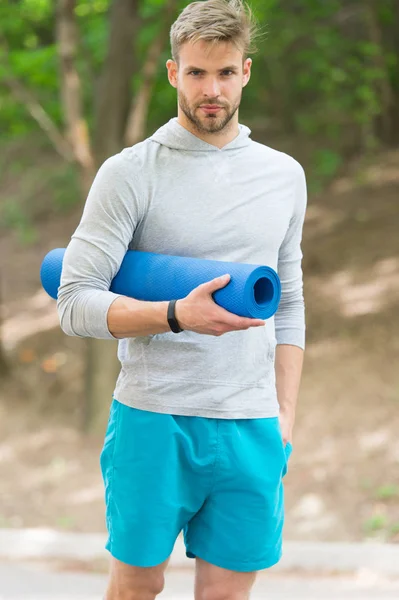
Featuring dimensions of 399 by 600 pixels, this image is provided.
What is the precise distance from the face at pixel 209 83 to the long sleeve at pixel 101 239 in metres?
0.21

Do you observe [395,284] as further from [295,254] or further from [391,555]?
[295,254]

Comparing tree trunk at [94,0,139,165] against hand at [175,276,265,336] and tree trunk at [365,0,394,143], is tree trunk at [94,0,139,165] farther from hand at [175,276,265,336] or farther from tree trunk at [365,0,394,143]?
hand at [175,276,265,336]

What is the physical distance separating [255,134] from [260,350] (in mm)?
8130

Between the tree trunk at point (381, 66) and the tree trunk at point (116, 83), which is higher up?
the tree trunk at point (381, 66)

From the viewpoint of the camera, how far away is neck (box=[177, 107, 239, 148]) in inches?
76.5

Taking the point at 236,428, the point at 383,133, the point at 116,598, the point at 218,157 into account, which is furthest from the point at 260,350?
the point at 383,133

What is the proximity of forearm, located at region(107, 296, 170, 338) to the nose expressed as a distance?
51cm

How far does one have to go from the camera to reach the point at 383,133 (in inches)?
358

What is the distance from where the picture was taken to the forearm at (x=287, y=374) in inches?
85.7

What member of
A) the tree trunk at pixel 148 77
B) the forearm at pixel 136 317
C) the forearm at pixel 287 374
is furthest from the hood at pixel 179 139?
the tree trunk at pixel 148 77

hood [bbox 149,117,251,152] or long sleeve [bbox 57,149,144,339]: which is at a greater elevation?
hood [bbox 149,117,251,152]

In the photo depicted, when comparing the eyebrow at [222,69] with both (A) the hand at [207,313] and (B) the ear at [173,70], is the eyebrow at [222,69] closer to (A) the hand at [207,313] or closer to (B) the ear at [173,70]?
(B) the ear at [173,70]

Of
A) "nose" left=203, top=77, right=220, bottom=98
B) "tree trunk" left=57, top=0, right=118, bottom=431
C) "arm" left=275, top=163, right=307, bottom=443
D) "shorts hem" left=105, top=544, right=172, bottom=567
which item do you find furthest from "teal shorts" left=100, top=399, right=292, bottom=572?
"tree trunk" left=57, top=0, right=118, bottom=431

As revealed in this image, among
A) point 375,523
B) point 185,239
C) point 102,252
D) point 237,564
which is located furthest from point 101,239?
point 375,523
